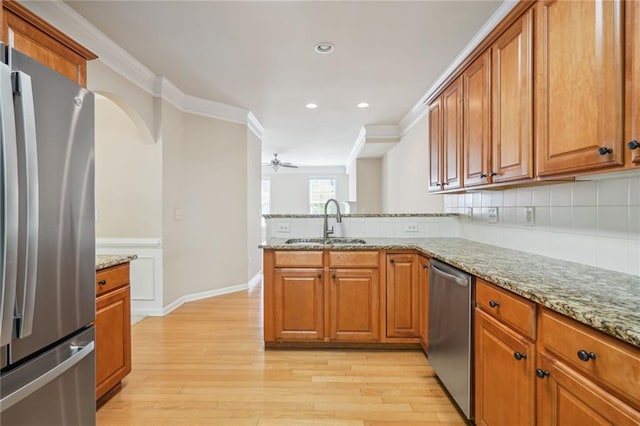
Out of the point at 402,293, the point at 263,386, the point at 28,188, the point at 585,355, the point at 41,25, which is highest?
the point at 41,25

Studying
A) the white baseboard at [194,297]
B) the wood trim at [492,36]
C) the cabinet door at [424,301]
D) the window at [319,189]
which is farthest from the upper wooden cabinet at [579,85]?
the window at [319,189]

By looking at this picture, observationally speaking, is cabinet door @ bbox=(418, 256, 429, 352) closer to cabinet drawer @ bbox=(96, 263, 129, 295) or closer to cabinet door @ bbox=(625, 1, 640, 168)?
cabinet door @ bbox=(625, 1, 640, 168)

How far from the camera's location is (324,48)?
109 inches

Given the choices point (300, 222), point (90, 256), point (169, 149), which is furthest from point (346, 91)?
point (90, 256)

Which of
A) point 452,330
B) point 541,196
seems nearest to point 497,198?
point 541,196

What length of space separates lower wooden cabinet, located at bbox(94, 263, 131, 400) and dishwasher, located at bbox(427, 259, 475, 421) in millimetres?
2034

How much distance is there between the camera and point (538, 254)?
205 cm

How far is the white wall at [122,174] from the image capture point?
3.61 m

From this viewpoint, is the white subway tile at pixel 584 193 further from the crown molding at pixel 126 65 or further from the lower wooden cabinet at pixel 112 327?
the crown molding at pixel 126 65

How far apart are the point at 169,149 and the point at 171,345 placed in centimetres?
220

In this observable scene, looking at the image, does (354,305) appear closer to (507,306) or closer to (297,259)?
(297,259)

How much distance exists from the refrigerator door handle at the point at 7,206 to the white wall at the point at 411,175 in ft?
11.5

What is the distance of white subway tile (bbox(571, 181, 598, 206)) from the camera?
1.66 metres

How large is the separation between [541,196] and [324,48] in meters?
2.04
